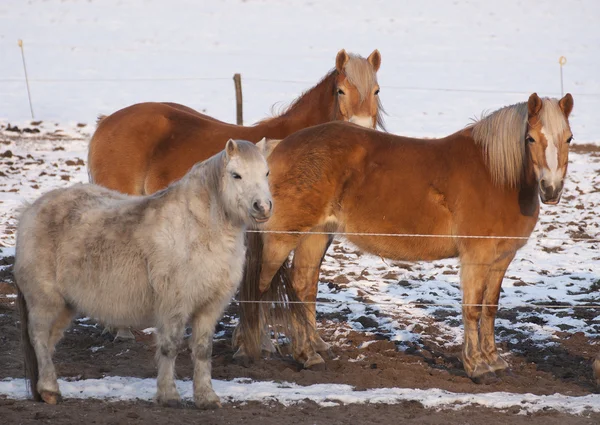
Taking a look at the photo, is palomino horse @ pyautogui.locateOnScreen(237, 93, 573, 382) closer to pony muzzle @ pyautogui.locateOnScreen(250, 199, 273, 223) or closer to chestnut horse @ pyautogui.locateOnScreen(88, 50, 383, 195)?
chestnut horse @ pyautogui.locateOnScreen(88, 50, 383, 195)

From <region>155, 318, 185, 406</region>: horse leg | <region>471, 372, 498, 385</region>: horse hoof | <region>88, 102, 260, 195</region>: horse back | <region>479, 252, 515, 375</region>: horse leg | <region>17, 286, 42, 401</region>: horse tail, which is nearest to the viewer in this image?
<region>155, 318, 185, 406</region>: horse leg

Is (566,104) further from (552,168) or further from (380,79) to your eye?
(380,79)

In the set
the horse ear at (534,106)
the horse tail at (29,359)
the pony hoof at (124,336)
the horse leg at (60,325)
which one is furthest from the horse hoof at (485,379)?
the horse tail at (29,359)

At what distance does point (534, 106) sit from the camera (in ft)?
20.3

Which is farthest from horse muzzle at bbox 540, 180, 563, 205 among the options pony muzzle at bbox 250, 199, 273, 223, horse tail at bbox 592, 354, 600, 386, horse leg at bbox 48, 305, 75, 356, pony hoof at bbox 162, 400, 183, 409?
horse leg at bbox 48, 305, 75, 356

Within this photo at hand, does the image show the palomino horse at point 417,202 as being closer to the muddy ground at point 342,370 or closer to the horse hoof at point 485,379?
the horse hoof at point 485,379

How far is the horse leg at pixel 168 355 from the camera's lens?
510 cm

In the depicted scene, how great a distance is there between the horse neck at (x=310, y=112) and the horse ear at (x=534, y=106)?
2.17 metres

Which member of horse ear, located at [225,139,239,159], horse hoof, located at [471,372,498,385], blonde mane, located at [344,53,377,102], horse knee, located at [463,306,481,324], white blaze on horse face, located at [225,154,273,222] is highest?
blonde mane, located at [344,53,377,102]

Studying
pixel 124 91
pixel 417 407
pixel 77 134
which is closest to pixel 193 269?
pixel 417 407

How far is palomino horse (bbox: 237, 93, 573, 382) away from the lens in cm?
643

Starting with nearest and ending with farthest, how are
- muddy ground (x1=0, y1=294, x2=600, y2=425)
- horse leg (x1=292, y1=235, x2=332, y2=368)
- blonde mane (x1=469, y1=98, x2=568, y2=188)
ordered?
1. muddy ground (x1=0, y1=294, x2=600, y2=425)
2. blonde mane (x1=469, y1=98, x2=568, y2=188)
3. horse leg (x1=292, y1=235, x2=332, y2=368)

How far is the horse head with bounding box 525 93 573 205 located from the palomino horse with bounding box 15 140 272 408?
86.4 inches

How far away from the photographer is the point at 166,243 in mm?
5117
